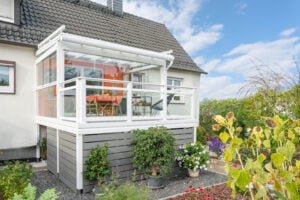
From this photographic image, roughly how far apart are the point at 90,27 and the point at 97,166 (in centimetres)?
736

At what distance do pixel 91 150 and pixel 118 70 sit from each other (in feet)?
16.1

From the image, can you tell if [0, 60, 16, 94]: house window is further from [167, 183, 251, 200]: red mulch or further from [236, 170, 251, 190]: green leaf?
[236, 170, 251, 190]: green leaf

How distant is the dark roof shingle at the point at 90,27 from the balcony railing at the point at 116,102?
3.19 meters

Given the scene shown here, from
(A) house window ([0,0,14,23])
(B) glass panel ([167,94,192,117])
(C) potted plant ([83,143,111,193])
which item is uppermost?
(A) house window ([0,0,14,23])

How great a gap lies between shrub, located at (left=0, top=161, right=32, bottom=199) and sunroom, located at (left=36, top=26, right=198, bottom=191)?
1.08m

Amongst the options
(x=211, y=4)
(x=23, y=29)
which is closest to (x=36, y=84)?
(x=23, y=29)

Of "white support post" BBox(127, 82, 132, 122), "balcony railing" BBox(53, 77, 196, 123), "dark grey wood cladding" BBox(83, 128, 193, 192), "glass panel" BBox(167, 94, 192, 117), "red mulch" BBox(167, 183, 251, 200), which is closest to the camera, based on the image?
"red mulch" BBox(167, 183, 251, 200)

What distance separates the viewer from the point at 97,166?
5176 millimetres

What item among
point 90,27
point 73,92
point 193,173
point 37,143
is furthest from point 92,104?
point 90,27

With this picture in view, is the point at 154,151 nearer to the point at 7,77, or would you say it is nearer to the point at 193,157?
the point at 193,157

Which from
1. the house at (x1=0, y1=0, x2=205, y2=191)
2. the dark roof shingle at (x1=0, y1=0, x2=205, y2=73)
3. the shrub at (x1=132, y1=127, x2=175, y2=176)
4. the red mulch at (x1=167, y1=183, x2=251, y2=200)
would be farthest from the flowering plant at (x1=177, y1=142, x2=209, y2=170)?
the dark roof shingle at (x1=0, y1=0, x2=205, y2=73)

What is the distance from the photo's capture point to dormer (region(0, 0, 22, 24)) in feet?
25.9

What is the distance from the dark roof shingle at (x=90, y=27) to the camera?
8.26 meters

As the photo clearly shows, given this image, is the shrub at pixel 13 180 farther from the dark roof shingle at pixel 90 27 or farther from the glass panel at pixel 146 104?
the dark roof shingle at pixel 90 27
